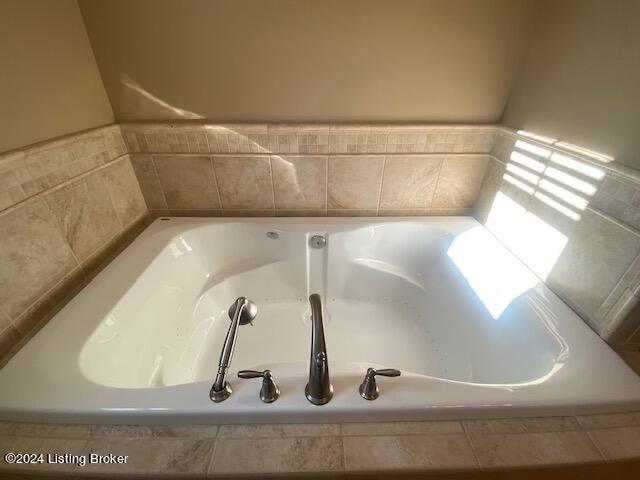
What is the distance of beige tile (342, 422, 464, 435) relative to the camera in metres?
0.56

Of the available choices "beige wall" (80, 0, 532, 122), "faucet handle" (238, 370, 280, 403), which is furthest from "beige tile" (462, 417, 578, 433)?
"beige wall" (80, 0, 532, 122)

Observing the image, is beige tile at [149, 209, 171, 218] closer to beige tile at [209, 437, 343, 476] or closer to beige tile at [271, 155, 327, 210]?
beige tile at [271, 155, 327, 210]

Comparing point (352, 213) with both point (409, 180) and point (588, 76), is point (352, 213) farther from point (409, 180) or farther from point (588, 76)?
point (588, 76)

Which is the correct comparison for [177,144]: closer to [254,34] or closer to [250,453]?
[254,34]

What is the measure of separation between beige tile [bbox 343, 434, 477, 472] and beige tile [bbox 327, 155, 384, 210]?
95cm

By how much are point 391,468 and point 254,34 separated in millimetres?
1341

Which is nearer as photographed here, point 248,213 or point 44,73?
point 44,73

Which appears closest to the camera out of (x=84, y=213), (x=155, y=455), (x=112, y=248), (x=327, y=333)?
(x=155, y=455)

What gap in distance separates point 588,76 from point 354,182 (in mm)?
805

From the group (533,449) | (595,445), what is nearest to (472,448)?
(533,449)

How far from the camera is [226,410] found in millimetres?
563

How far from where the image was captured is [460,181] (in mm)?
1262

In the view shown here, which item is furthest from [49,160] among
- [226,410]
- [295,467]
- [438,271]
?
[438,271]

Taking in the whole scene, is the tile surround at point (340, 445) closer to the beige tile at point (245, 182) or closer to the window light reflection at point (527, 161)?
the window light reflection at point (527, 161)
